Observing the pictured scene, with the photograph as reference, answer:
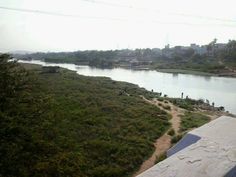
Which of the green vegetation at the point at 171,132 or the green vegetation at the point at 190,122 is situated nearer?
the green vegetation at the point at 171,132

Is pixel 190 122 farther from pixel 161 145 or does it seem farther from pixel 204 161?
pixel 204 161

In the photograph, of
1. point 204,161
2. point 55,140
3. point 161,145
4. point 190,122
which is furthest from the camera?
point 190,122

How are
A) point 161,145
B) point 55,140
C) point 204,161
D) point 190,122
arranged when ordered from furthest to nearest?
point 190,122 < point 161,145 < point 55,140 < point 204,161

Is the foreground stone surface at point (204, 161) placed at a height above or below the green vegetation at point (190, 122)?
above

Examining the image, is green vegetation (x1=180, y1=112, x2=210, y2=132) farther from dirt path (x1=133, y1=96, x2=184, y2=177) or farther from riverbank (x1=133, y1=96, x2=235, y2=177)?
dirt path (x1=133, y1=96, x2=184, y2=177)

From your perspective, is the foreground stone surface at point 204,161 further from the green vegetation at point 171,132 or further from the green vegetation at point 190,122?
the green vegetation at point 190,122

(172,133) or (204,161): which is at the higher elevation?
(204,161)

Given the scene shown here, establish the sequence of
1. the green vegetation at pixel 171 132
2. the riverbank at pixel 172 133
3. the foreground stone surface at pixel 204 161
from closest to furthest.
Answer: the foreground stone surface at pixel 204 161
the riverbank at pixel 172 133
the green vegetation at pixel 171 132

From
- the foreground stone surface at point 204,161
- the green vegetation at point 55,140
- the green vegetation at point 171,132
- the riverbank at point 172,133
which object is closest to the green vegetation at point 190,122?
the riverbank at point 172,133

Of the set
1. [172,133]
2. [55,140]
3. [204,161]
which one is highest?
[204,161]

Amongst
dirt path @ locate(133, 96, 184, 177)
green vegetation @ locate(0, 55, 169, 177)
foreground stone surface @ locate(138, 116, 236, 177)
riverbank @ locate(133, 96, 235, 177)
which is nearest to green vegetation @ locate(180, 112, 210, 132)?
riverbank @ locate(133, 96, 235, 177)

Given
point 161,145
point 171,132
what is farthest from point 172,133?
point 161,145
